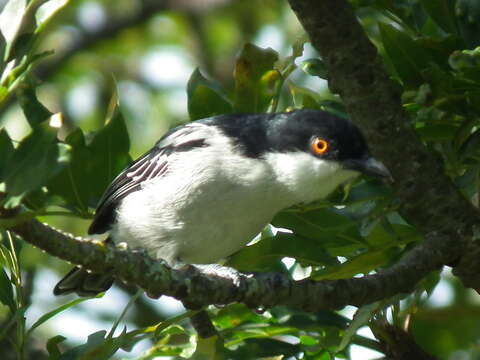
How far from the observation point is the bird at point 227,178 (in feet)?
14.0

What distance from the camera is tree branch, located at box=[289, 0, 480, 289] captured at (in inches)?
131

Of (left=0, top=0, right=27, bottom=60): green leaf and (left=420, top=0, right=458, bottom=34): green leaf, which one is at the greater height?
(left=0, top=0, right=27, bottom=60): green leaf

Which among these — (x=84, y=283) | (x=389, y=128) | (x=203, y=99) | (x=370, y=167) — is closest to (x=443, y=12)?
(x=389, y=128)

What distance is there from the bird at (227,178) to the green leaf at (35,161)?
59.2 inches

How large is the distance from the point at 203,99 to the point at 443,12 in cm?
120

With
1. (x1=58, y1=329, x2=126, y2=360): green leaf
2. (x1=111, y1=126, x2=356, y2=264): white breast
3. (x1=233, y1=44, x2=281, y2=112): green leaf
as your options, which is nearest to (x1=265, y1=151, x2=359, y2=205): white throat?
(x1=111, y1=126, x2=356, y2=264): white breast

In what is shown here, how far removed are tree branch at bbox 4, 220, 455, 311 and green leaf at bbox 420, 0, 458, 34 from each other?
822mm

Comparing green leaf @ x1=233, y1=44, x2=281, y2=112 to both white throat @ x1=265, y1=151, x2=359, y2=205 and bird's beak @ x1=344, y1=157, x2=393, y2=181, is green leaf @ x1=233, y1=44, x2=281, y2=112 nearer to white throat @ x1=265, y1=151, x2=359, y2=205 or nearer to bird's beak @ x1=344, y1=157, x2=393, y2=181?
white throat @ x1=265, y1=151, x2=359, y2=205

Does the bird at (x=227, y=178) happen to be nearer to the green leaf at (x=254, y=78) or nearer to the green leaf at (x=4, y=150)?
the green leaf at (x=254, y=78)

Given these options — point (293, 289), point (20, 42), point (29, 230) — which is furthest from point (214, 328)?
point (20, 42)

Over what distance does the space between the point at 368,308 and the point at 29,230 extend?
1386 mm

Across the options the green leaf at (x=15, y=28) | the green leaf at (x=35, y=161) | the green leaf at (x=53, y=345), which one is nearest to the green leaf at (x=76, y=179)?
the green leaf at (x=53, y=345)

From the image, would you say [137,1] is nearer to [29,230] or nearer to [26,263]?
[26,263]

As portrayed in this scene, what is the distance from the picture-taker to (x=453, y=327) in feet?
14.8
